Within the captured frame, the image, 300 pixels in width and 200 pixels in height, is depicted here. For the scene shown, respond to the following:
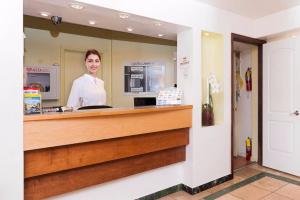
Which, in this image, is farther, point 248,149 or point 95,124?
point 248,149

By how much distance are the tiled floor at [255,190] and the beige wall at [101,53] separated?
6.96 ft

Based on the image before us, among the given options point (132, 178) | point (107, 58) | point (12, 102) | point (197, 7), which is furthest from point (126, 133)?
point (107, 58)

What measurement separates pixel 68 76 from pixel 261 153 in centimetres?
346

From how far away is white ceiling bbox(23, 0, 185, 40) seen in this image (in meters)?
1.92

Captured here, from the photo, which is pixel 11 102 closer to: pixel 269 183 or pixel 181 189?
pixel 181 189

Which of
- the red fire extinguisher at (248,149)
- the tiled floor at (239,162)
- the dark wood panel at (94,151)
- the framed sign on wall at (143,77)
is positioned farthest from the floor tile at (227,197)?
the framed sign on wall at (143,77)

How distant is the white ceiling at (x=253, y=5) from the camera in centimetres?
271

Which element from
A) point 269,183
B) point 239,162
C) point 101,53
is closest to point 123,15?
point 101,53

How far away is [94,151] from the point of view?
1.94 meters

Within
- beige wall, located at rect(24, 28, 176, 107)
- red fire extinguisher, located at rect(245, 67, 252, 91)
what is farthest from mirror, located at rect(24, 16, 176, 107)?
red fire extinguisher, located at rect(245, 67, 252, 91)

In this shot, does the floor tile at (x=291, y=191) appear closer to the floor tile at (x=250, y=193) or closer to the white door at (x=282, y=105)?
the floor tile at (x=250, y=193)

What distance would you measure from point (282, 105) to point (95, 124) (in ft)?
9.35

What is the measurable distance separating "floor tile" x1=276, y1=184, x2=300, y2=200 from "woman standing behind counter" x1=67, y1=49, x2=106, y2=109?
272 centimetres

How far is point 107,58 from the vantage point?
380 centimetres
